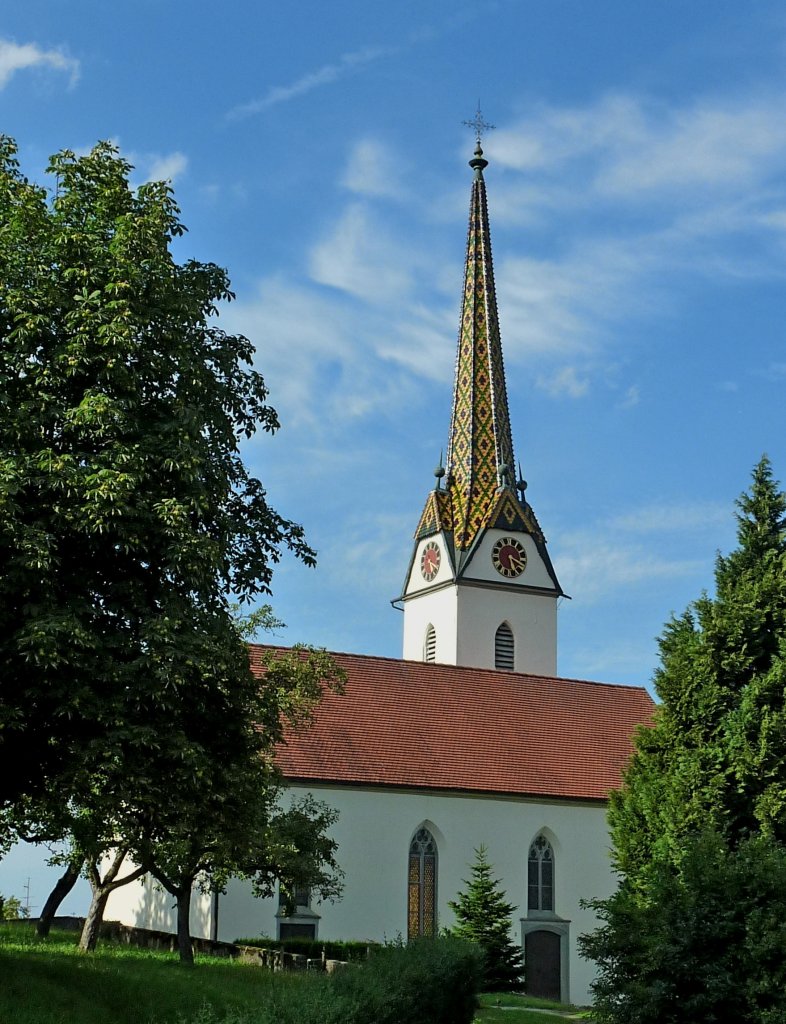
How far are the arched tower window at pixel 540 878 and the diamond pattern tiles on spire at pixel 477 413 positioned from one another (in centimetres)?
1745

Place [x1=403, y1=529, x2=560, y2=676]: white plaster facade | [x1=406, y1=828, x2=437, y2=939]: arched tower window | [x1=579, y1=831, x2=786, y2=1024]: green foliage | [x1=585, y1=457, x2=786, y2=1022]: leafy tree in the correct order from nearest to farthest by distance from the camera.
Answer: [x1=579, y1=831, x2=786, y2=1024]: green foliage
[x1=585, y1=457, x2=786, y2=1022]: leafy tree
[x1=406, y1=828, x2=437, y2=939]: arched tower window
[x1=403, y1=529, x2=560, y2=676]: white plaster facade

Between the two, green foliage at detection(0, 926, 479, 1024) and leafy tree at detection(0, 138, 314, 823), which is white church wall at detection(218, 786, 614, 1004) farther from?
leafy tree at detection(0, 138, 314, 823)

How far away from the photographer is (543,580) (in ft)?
173

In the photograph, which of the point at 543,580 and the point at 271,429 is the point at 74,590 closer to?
the point at 271,429

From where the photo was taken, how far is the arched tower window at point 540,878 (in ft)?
118

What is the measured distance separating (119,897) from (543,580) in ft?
76.2

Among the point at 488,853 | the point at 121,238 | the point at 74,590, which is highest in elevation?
the point at 121,238

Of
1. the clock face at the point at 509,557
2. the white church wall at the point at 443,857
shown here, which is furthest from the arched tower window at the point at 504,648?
the white church wall at the point at 443,857

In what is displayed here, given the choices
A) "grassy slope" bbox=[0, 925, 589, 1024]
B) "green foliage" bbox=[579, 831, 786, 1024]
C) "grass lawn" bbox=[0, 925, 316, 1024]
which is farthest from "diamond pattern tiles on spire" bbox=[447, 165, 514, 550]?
"green foliage" bbox=[579, 831, 786, 1024]

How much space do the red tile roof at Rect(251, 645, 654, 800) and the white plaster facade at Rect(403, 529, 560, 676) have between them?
28.3 ft

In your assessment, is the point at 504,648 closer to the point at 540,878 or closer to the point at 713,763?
the point at 540,878

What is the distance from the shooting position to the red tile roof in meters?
35.3

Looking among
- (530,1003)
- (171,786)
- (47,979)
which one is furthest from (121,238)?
(530,1003)

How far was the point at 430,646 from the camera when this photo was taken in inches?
2053
